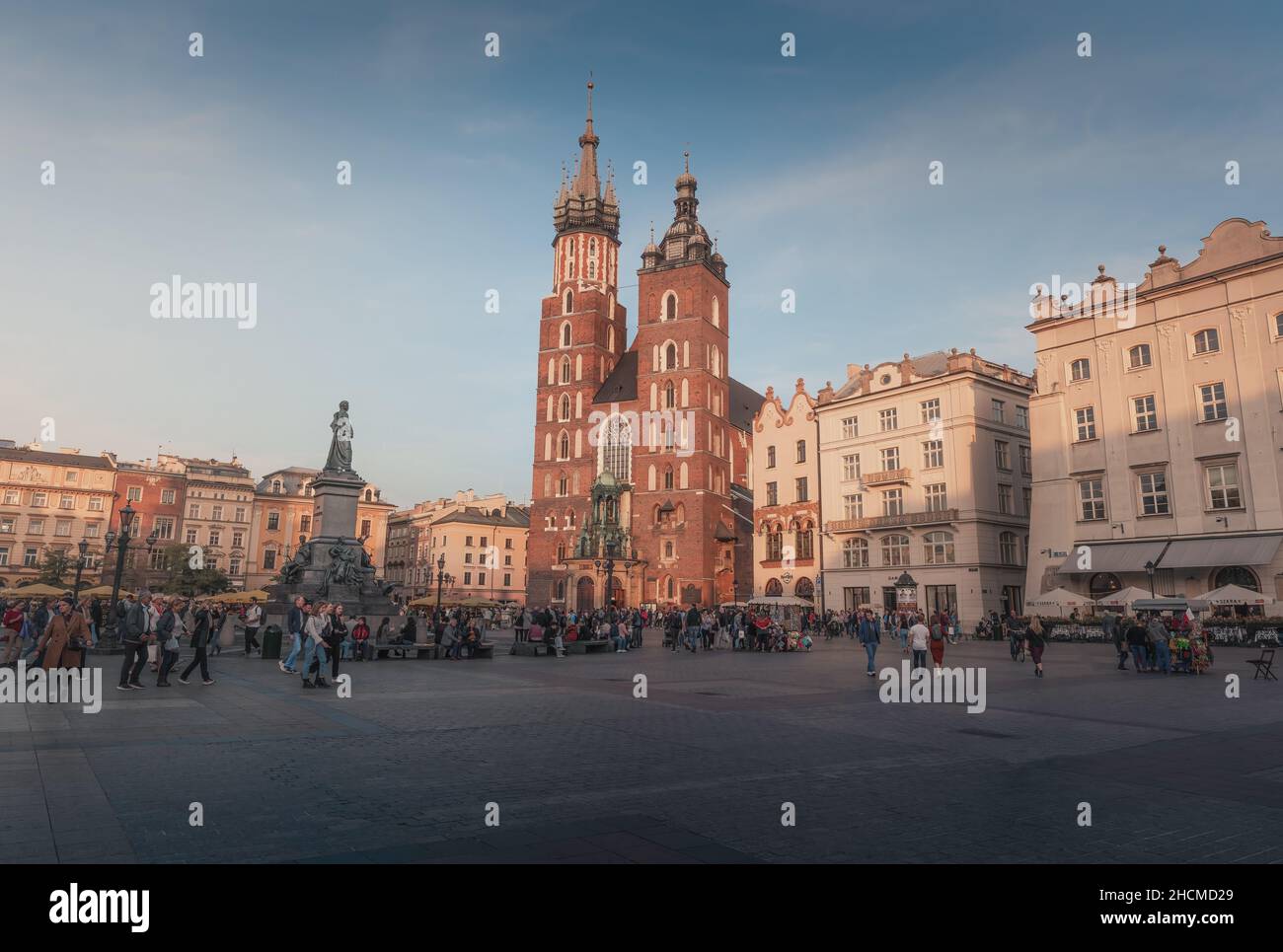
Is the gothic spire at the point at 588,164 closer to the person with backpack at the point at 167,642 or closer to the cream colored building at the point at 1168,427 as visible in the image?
the cream colored building at the point at 1168,427

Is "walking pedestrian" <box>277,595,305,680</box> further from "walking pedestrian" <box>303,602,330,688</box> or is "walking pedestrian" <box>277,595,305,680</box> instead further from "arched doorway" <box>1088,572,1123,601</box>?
"arched doorway" <box>1088,572,1123,601</box>

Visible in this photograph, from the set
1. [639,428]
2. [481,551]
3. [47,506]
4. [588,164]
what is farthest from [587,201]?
[47,506]

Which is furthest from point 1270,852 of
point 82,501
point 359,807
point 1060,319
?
point 82,501

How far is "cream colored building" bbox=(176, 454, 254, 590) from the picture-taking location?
83750mm

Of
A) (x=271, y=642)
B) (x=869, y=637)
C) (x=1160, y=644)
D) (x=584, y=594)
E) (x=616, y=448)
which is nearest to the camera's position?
(x=869, y=637)

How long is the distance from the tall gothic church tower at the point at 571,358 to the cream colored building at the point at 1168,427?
4090 centimetres

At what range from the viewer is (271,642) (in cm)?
2236

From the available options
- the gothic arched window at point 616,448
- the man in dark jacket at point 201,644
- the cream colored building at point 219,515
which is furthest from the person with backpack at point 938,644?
the cream colored building at point 219,515

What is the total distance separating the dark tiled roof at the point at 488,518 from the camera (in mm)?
94238

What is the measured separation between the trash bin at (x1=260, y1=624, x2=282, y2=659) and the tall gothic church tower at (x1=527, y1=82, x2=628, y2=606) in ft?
157

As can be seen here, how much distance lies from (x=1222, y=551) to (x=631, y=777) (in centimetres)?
3557

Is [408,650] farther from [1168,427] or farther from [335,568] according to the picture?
[1168,427]

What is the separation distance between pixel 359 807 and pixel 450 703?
24.1ft

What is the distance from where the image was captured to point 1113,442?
38.5 meters
